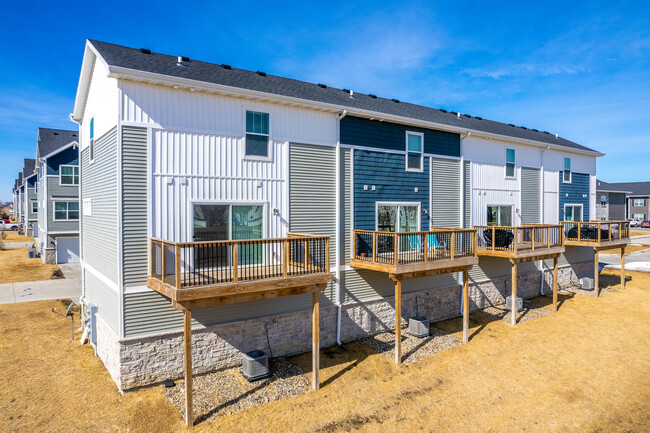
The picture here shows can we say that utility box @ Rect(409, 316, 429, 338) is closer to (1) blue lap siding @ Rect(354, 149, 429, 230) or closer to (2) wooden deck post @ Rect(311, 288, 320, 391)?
(1) blue lap siding @ Rect(354, 149, 429, 230)

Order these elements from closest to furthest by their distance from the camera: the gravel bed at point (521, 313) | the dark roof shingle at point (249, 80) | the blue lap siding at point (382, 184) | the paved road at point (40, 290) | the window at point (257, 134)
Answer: the dark roof shingle at point (249, 80) → the window at point (257, 134) → the blue lap siding at point (382, 184) → the gravel bed at point (521, 313) → the paved road at point (40, 290)

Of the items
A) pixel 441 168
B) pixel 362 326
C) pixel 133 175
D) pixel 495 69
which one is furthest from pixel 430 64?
pixel 133 175

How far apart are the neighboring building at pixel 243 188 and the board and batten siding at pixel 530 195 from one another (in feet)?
10.1

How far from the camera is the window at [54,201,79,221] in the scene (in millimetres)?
24953

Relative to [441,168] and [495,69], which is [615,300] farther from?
[495,69]

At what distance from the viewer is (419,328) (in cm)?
1209

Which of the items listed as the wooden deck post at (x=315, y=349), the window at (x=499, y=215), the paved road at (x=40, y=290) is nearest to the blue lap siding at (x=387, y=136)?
the window at (x=499, y=215)

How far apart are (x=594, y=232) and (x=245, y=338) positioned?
1735cm

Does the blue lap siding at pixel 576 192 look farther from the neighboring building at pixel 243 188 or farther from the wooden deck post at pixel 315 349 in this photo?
the wooden deck post at pixel 315 349

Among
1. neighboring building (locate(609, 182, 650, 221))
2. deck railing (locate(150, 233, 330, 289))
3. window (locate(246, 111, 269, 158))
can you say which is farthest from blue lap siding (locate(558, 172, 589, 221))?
neighboring building (locate(609, 182, 650, 221))

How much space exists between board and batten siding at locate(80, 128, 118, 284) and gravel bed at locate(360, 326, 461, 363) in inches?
304

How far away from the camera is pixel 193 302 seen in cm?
759

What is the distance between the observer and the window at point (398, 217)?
12828 mm

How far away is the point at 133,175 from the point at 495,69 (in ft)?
64.7
